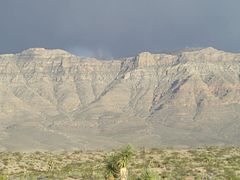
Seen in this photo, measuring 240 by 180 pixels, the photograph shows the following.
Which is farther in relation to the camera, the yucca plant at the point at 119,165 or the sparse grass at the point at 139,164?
the sparse grass at the point at 139,164

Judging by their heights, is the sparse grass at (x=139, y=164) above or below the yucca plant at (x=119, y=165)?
above

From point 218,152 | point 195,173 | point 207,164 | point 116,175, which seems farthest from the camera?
point 218,152

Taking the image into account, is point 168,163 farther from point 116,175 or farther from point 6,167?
point 116,175

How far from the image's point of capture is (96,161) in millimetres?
75000

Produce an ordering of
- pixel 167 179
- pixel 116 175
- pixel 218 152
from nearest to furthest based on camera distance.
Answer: pixel 116 175 < pixel 167 179 < pixel 218 152

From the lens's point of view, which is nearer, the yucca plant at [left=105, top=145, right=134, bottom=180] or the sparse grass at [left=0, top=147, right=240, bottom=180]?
the yucca plant at [left=105, top=145, right=134, bottom=180]

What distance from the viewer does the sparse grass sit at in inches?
2322

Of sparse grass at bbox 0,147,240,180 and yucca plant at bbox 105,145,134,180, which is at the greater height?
sparse grass at bbox 0,147,240,180

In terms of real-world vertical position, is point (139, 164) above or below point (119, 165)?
above

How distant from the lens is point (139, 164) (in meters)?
69.0

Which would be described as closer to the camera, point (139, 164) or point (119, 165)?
point (119, 165)

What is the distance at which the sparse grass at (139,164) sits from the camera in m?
59.0

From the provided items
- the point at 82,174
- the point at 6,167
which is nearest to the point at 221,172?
the point at 82,174

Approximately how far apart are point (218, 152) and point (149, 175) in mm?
44053
